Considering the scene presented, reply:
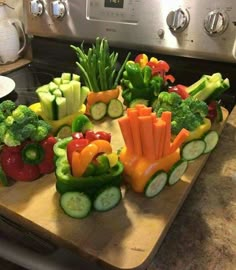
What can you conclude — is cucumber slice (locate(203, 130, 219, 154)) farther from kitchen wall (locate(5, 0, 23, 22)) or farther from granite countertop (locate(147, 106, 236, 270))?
kitchen wall (locate(5, 0, 23, 22))

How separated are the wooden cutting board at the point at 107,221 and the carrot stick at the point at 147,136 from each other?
71 millimetres

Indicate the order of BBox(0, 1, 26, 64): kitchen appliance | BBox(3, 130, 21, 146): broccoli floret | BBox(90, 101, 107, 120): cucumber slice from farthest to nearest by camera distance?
1. BBox(0, 1, 26, 64): kitchen appliance
2. BBox(90, 101, 107, 120): cucumber slice
3. BBox(3, 130, 21, 146): broccoli floret

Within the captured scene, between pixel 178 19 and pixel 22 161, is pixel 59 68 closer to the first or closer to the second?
pixel 178 19

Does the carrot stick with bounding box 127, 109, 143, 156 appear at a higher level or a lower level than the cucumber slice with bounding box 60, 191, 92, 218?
higher

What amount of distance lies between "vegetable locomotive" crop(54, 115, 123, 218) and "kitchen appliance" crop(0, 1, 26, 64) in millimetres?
792

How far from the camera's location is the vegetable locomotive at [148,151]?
480 millimetres

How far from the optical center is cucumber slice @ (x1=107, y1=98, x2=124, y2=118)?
756mm

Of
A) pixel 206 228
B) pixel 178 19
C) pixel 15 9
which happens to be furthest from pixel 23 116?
pixel 15 9

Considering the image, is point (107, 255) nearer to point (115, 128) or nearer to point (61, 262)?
point (61, 262)

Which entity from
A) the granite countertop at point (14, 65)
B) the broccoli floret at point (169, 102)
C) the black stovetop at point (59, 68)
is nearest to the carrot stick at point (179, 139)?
the broccoli floret at point (169, 102)

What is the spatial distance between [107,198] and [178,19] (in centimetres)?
56

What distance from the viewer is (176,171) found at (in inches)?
20.3

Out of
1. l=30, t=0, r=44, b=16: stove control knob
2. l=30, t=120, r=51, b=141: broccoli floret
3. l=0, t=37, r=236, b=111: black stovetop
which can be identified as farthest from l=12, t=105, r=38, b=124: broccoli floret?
l=30, t=0, r=44, b=16: stove control knob

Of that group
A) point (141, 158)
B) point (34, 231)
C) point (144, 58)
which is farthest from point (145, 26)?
point (34, 231)
